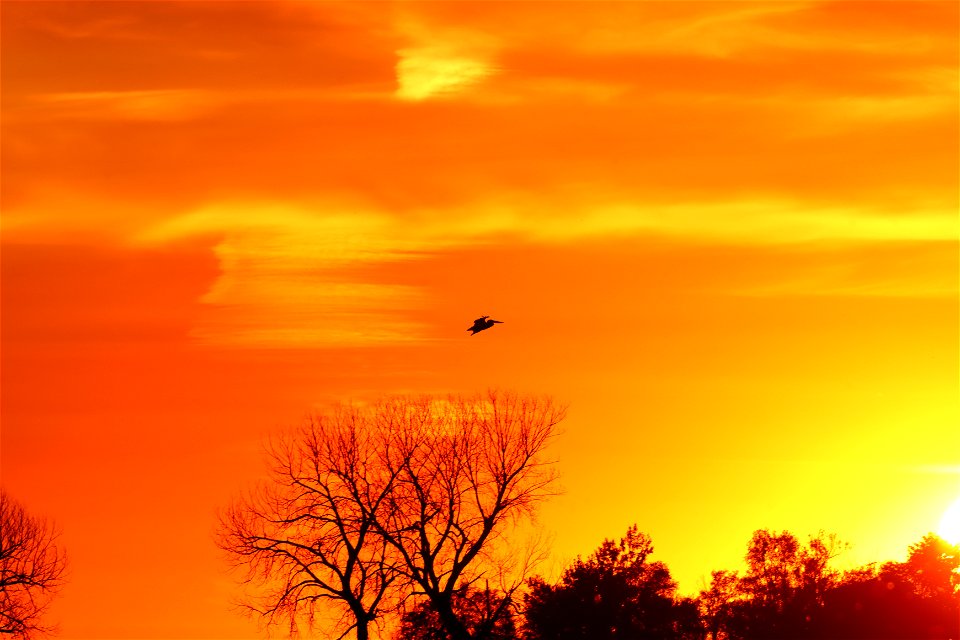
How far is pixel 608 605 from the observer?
7031 centimetres

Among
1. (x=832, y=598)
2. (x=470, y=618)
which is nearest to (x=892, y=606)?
(x=832, y=598)

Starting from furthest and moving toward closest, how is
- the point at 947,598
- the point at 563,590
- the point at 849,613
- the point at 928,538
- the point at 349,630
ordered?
the point at 928,538
the point at 947,598
the point at 849,613
the point at 563,590
the point at 349,630

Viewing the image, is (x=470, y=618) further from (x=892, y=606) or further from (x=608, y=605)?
(x=892, y=606)

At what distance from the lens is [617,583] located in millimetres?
72312

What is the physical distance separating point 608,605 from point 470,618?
12.0 meters

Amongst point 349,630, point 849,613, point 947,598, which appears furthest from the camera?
point 947,598

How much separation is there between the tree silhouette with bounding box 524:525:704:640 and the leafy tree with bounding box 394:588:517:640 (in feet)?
15.6

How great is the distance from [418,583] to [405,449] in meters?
5.38

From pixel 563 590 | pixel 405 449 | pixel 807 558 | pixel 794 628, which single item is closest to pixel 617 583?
pixel 563 590

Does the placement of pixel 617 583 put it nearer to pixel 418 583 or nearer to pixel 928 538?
pixel 418 583

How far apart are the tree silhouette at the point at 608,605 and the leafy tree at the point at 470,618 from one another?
4.74 m

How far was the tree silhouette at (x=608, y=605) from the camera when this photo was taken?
67938 mm

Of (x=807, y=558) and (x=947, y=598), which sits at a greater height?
(x=807, y=558)

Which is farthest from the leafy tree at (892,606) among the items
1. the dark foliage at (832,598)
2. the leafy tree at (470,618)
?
the leafy tree at (470,618)
